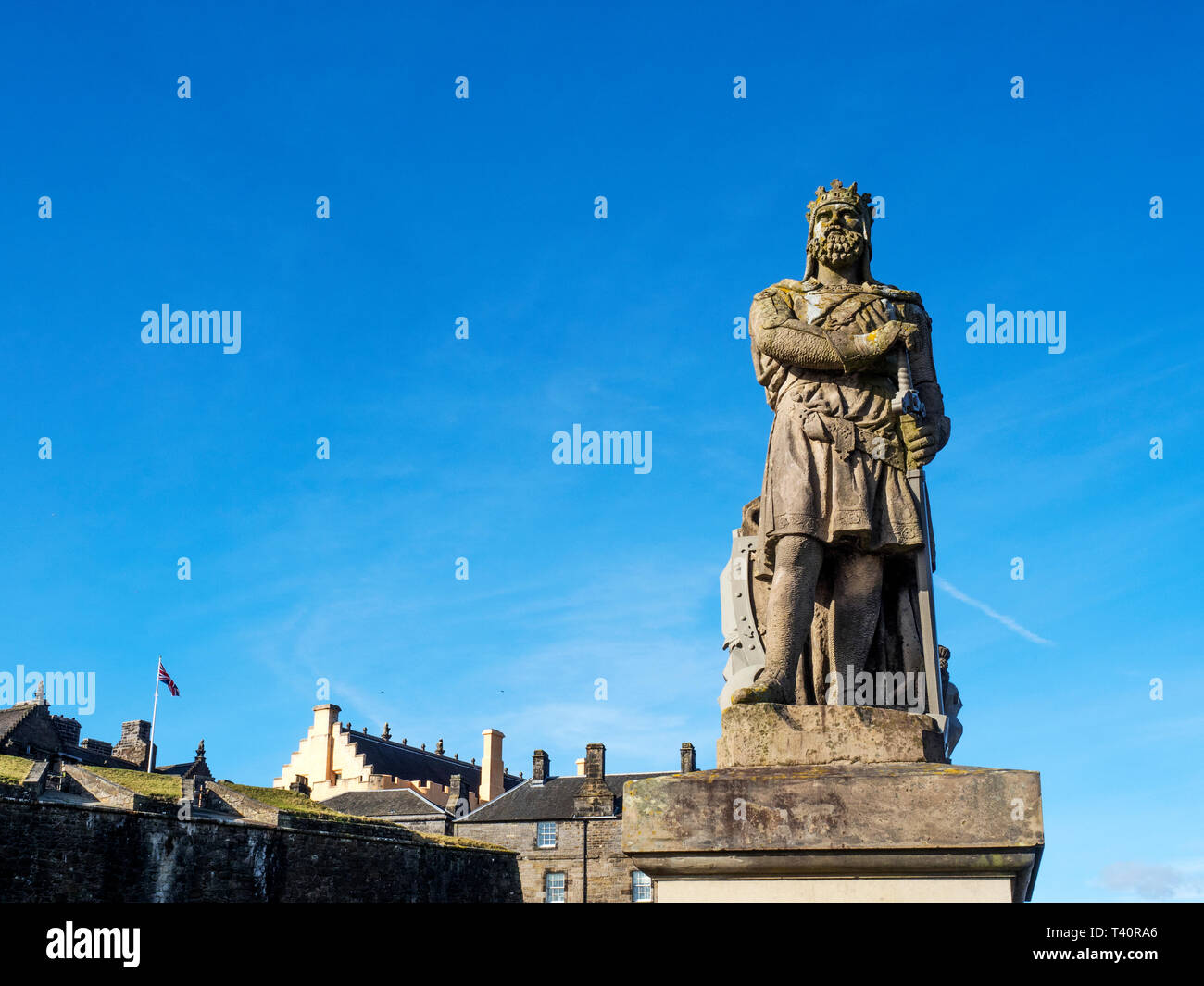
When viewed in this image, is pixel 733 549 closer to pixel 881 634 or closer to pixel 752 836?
pixel 881 634

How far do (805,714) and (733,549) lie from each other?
124 cm

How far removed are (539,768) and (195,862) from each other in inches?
1023

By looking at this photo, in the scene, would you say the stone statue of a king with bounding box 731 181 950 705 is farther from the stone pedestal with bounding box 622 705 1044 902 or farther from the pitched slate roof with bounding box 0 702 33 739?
→ the pitched slate roof with bounding box 0 702 33 739

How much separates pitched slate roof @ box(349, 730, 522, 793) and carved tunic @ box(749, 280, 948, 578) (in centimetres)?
5979

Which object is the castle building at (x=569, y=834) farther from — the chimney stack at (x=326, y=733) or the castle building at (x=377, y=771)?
the chimney stack at (x=326, y=733)

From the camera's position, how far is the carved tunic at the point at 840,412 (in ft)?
19.0

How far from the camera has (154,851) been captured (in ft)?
105

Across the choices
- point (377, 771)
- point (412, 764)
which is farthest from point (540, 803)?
point (412, 764)

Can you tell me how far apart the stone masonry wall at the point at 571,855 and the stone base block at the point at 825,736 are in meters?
47.0

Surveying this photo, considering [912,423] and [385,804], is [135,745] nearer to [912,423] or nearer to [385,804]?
[385,804]

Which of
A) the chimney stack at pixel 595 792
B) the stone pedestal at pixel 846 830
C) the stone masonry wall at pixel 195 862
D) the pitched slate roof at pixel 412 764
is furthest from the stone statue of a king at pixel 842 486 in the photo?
the pitched slate roof at pixel 412 764

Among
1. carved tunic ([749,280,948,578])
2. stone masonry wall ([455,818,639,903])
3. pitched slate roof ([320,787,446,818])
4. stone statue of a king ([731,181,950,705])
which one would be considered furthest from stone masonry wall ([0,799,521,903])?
carved tunic ([749,280,948,578])
